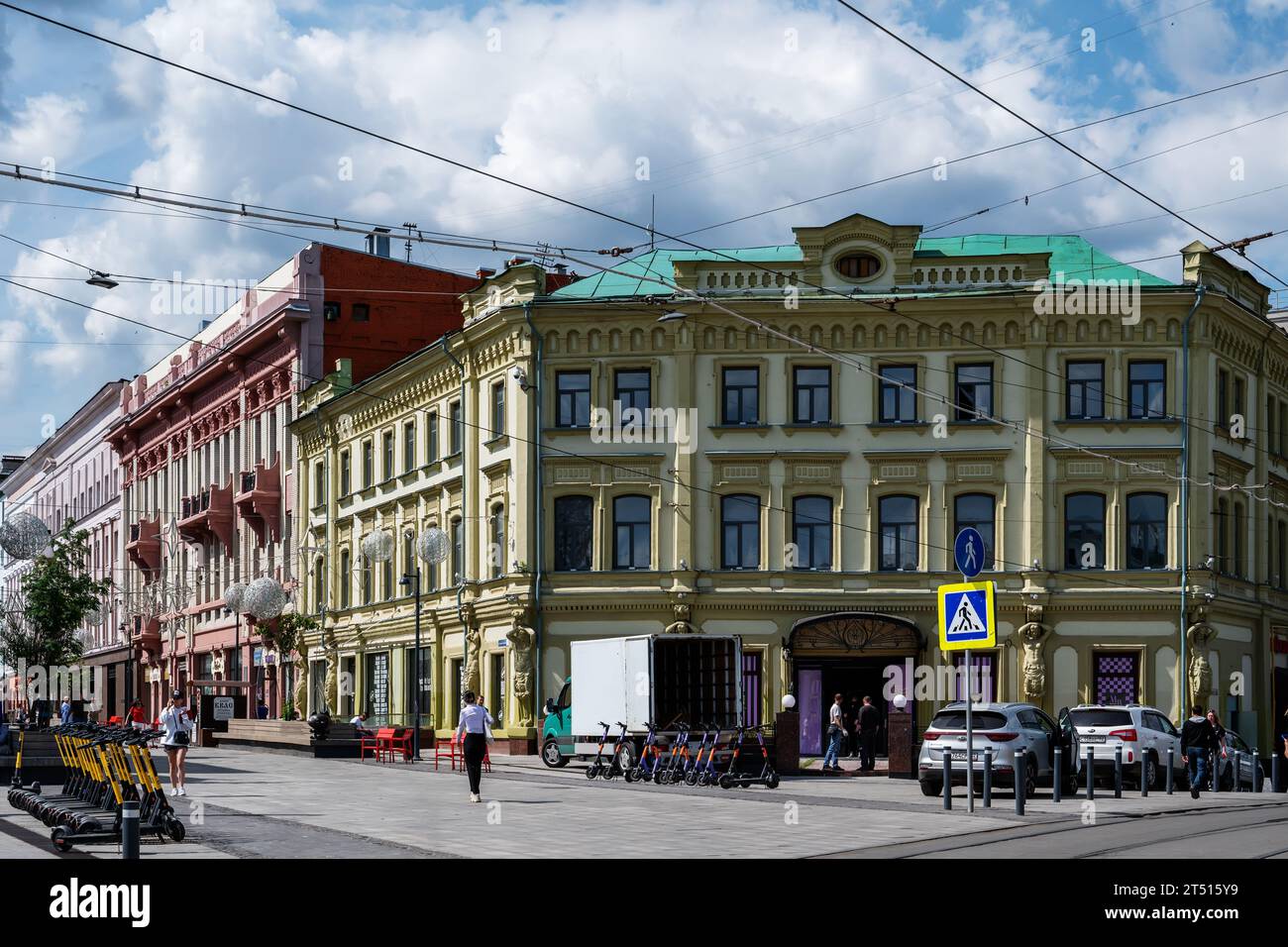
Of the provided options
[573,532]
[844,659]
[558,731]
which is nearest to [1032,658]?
[844,659]

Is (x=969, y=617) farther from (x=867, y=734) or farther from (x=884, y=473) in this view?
(x=884, y=473)

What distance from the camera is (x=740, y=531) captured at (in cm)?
4647

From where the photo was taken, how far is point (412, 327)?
64812 millimetres

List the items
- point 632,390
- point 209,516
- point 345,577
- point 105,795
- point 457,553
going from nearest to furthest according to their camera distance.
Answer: point 105,795 < point 632,390 < point 457,553 < point 345,577 < point 209,516

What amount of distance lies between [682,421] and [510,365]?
489 cm

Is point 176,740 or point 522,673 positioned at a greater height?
point 176,740

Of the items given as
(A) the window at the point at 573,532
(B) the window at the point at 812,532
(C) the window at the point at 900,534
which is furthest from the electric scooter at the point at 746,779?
(A) the window at the point at 573,532

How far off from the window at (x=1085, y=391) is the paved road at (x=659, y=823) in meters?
14.9

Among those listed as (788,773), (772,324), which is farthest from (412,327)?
(788,773)

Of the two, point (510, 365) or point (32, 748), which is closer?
point (32, 748)

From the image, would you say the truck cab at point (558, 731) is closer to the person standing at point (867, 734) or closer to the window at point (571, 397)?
the person standing at point (867, 734)

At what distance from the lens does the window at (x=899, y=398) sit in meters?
46.1

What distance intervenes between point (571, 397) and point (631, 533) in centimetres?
379
